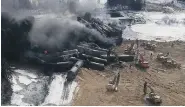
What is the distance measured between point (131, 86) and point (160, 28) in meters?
19.2

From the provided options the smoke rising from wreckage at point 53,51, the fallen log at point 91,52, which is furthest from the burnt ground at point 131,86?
the fallen log at point 91,52

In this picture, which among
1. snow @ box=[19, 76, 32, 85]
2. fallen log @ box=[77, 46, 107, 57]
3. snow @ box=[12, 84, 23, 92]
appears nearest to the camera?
snow @ box=[12, 84, 23, 92]

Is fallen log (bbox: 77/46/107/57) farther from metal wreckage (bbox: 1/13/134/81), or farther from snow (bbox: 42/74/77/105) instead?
snow (bbox: 42/74/77/105)

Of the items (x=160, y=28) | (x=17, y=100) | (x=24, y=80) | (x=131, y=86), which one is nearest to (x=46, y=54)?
(x=24, y=80)

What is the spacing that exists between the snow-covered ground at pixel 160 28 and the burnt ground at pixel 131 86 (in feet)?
28.5

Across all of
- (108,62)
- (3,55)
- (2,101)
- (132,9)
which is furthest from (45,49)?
(132,9)

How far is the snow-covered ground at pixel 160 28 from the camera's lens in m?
36.5

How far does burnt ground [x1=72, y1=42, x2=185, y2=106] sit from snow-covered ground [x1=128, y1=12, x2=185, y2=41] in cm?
870

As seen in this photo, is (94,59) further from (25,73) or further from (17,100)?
(17,100)

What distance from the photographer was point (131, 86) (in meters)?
22.7

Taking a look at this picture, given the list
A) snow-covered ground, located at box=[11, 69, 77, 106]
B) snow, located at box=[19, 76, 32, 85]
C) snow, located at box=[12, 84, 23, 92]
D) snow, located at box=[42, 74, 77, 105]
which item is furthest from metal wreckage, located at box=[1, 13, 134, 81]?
snow, located at box=[12, 84, 23, 92]

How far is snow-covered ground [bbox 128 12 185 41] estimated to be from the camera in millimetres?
36469

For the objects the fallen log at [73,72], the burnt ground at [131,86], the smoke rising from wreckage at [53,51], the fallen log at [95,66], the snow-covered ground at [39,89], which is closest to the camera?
the snow-covered ground at [39,89]

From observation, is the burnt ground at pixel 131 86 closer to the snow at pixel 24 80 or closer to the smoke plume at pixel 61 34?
the snow at pixel 24 80
